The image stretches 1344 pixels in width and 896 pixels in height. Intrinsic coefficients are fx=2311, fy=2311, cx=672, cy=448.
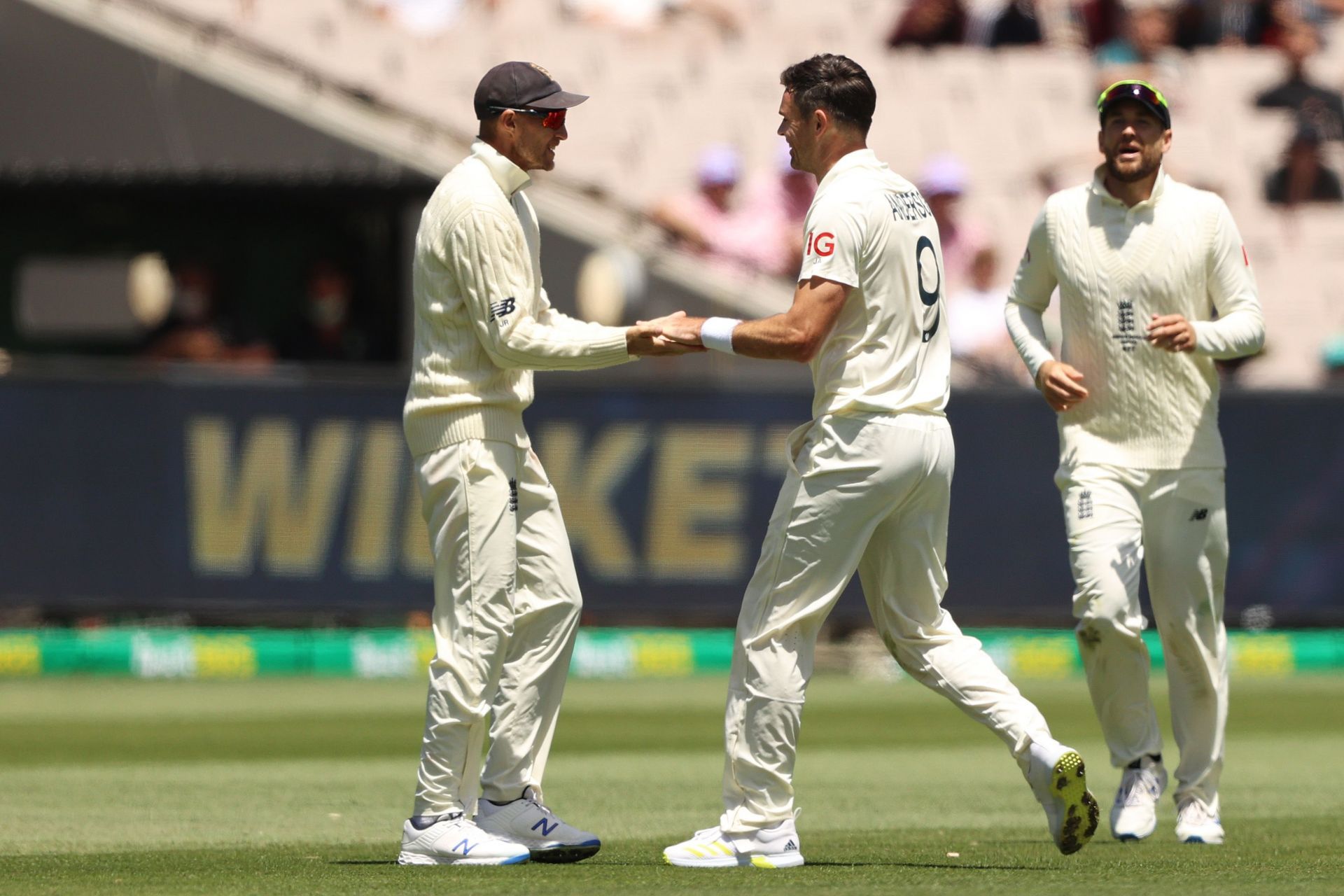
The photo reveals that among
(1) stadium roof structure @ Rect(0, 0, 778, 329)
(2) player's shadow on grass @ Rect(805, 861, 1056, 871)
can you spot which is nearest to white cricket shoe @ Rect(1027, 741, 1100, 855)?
(2) player's shadow on grass @ Rect(805, 861, 1056, 871)

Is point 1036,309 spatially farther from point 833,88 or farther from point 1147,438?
point 833,88

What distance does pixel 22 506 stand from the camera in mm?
13578

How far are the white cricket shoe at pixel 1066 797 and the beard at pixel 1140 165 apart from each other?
7.06 feet

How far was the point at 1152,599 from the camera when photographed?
24.6ft

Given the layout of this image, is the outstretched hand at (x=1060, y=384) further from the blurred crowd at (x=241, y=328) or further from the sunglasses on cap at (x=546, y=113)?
the blurred crowd at (x=241, y=328)

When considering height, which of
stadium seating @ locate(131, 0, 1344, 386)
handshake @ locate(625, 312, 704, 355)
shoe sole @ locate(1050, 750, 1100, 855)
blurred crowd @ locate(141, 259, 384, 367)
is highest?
stadium seating @ locate(131, 0, 1344, 386)

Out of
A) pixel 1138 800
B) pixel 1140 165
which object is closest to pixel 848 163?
pixel 1140 165

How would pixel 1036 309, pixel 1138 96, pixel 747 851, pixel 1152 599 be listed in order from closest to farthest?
pixel 747 851
pixel 1138 96
pixel 1152 599
pixel 1036 309

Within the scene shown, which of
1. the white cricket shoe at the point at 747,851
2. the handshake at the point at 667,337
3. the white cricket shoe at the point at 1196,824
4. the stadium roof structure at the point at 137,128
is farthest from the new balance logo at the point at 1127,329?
the stadium roof structure at the point at 137,128

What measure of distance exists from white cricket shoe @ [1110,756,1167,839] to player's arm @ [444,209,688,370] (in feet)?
7.10

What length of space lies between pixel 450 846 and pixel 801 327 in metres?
1.71

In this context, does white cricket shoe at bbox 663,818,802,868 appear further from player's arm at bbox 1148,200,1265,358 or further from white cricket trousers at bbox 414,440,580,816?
player's arm at bbox 1148,200,1265,358

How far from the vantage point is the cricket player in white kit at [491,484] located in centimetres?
634

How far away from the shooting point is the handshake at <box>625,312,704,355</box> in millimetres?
6293
